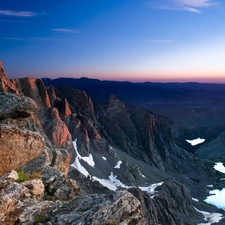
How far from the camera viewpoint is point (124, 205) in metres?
19.1

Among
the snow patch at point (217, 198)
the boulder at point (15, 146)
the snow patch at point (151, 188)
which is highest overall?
the boulder at point (15, 146)

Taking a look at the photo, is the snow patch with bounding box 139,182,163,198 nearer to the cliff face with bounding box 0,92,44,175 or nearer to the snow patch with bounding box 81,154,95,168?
the snow patch with bounding box 81,154,95,168

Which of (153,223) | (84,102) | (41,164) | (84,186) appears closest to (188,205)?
(153,223)

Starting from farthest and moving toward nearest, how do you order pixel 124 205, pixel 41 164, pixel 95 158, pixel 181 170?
pixel 181 170 → pixel 95 158 → pixel 41 164 → pixel 124 205

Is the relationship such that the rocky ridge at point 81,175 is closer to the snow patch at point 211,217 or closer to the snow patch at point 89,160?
the snow patch at point 89,160

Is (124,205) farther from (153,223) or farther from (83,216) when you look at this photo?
(153,223)

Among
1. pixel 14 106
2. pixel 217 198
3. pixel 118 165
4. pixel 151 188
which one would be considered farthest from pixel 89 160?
pixel 14 106

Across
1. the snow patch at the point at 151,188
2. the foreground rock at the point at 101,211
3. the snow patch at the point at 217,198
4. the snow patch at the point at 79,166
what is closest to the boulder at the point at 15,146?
the foreground rock at the point at 101,211

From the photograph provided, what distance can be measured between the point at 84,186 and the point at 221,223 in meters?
60.6

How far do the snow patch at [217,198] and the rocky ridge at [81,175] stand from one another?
949 centimetres

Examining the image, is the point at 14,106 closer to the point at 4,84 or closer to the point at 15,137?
the point at 15,137

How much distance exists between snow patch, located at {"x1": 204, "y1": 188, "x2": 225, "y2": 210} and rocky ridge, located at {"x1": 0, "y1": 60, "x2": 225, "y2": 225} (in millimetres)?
9487

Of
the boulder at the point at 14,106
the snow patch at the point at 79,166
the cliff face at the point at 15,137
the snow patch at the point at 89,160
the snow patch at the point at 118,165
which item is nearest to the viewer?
the cliff face at the point at 15,137

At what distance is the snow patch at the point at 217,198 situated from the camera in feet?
486
